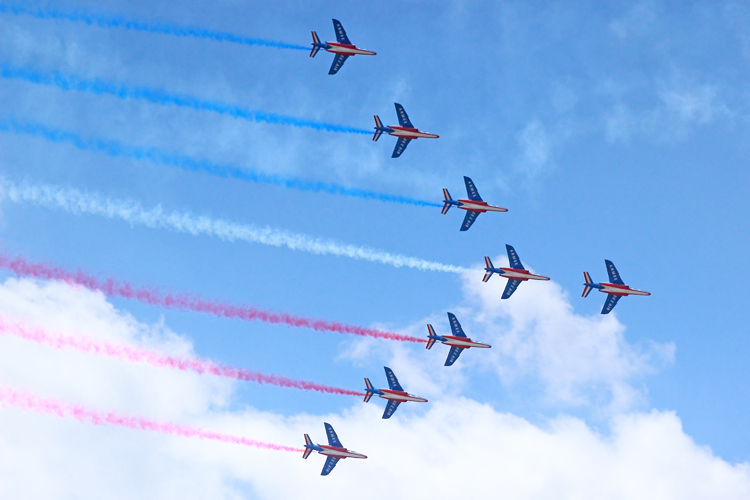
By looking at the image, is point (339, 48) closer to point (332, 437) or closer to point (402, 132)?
point (402, 132)

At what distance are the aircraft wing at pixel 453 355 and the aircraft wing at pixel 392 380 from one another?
6.57 metres

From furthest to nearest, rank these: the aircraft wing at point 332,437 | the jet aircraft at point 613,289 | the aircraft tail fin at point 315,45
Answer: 1. the aircraft wing at point 332,437
2. the jet aircraft at point 613,289
3. the aircraft tail fin at point 315,45

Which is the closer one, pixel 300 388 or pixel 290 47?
pixel 290 47

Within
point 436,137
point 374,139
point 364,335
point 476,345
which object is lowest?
point 364,335

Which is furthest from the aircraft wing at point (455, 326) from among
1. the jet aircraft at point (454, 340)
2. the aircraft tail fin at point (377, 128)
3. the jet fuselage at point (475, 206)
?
the aircraft tail fin at point (377, 128)

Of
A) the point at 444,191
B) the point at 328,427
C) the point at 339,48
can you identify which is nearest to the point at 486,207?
the point at 444,191

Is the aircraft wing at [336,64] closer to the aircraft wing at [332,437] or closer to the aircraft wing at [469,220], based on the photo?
the aircraft wing at [469,220]

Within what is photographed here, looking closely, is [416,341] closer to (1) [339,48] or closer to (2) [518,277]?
(2) [518,277]

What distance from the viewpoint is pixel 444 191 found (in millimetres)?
92250

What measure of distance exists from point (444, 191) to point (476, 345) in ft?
64.3

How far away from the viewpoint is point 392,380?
328 ft

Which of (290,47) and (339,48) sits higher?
(339,48)

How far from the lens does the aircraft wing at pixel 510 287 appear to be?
9631cm

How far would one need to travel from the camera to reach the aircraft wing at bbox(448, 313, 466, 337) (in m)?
99.2
